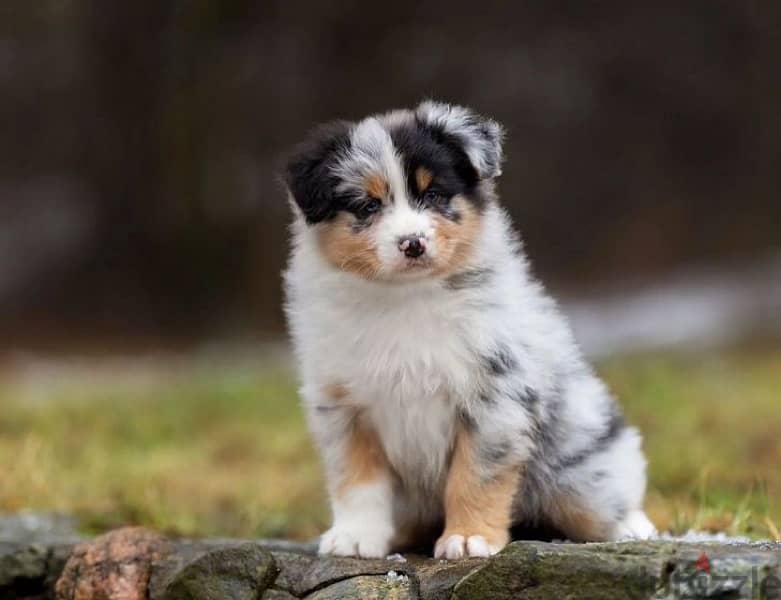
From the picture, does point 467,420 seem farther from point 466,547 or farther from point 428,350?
point 466,547

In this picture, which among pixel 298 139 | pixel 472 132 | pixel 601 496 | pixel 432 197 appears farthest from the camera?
pixel 298 139

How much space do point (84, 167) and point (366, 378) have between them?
425 inches

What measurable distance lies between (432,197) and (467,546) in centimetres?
113

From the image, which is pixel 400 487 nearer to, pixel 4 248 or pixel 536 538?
pixel 536 538

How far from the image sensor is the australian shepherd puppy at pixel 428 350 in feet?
14.3

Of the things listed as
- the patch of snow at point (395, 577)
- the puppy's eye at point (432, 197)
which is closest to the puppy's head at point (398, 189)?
the puppy's eye at point (432, 197)

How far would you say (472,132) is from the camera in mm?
4508

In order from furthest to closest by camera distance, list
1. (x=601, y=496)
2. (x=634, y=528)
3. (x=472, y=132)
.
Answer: (x=634, y=528)
(x=601, y=496)
(x=472, y=132)

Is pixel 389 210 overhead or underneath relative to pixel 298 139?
underneath

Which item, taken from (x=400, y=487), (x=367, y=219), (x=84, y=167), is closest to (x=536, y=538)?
(x=400, y=487)

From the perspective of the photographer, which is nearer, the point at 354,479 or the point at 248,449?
the point at 354,479

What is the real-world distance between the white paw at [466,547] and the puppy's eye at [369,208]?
1076 mm

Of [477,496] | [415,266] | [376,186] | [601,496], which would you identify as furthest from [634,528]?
[376,186]

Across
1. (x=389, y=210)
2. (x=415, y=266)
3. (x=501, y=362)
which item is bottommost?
(x=501, y=362)
